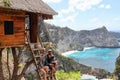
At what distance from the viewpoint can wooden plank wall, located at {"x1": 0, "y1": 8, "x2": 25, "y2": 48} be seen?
59.2ft

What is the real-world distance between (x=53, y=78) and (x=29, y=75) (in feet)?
148

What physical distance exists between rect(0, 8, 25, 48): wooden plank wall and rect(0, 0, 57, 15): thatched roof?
70 centimetres

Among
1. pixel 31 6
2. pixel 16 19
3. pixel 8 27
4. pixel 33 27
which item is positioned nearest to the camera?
pixel 8 27

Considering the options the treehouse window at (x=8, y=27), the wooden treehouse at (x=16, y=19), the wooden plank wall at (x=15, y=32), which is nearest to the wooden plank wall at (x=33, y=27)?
the wooden treehouse at (x=16, y=19)

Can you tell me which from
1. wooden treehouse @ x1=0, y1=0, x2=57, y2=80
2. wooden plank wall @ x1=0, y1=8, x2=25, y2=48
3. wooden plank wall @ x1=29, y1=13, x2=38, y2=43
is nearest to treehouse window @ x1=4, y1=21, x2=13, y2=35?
wooden treehouse @ x1=0, y1=0, x2=57, y2=80

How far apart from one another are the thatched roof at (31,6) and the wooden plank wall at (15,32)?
70 cm

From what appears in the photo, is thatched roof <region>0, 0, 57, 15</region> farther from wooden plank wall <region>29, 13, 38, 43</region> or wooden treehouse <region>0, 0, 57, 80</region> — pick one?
wooden plank wall <region>29, 13, 38, 43</region>

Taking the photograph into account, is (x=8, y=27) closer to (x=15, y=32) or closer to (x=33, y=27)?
(x=15, y=32)

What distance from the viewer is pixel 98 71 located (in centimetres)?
9612

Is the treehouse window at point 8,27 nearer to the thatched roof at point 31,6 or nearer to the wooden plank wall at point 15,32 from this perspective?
the wooden plank wall at point 15,32

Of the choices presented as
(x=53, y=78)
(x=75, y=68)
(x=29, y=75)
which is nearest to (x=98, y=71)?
(x=75, y=68)

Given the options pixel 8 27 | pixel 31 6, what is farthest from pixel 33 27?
pixel 8 27

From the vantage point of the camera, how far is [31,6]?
1892 cm

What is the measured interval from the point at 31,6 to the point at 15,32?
4.86 feet
